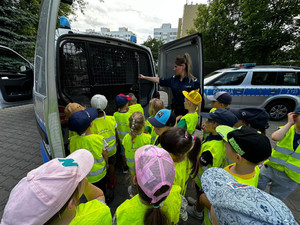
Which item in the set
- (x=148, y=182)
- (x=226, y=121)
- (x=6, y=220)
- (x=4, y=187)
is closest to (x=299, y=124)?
(x=226, y=121)

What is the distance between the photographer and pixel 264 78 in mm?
4855

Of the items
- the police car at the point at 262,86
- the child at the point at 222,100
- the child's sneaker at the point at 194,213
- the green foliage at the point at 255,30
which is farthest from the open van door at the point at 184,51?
the green foliage at the point at 255,30

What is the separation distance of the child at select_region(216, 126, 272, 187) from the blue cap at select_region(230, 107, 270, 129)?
83cm

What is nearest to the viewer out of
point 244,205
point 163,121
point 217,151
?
point 244,205

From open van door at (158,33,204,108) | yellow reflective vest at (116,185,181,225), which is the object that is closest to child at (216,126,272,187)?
yellow reflective vest at (116,185,181,225)

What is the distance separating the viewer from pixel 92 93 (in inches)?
95.0

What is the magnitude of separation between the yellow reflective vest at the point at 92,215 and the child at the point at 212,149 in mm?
1002

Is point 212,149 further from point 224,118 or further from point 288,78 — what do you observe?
point 288,78

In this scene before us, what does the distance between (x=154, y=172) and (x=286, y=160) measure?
167cm

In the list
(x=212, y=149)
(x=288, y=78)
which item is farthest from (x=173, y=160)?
(x=288, y=78)

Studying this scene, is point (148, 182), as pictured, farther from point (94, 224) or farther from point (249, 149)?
point (249, 149)

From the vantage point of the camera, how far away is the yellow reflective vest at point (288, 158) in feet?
4.82

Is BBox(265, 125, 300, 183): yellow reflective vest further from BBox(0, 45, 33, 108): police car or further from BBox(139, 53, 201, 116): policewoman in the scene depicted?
BBox(0, 45, 33, 108): police car

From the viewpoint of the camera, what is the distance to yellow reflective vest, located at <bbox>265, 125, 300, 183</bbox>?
57.9 inches
